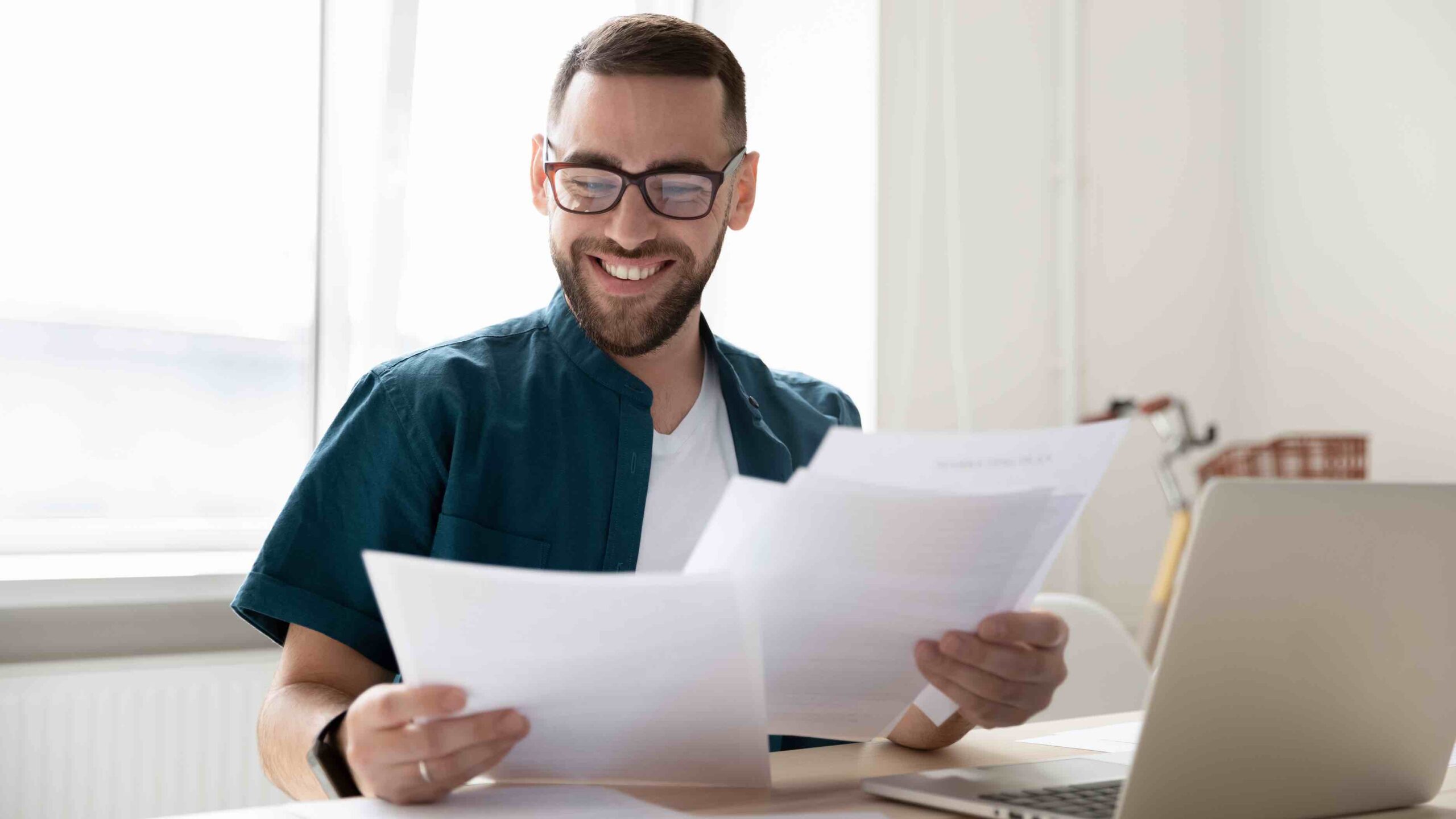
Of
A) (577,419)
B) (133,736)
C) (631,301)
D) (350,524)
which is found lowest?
(133,736)

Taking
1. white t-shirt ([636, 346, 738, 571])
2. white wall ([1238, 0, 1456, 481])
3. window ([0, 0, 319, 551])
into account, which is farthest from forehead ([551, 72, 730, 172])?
white wall ([1238, 0, 1456, 481])

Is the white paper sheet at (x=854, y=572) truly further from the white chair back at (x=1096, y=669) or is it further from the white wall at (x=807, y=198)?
the white wall at (x=807, y=198)

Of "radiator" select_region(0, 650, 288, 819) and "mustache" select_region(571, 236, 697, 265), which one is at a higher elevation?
"mustache" select_region(571, 236, 697, 265)

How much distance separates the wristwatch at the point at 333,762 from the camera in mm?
844

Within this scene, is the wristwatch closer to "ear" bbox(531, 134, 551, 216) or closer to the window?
"ear" bbox(531, 134, 551, 216)

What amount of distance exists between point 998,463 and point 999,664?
8.2 inches

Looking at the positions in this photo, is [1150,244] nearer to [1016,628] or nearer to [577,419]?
[577,419]

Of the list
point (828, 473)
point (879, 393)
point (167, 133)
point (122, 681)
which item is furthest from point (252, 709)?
point (828, 473)

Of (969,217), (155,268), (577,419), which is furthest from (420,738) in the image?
(969,217)

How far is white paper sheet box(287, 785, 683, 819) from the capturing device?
73cm

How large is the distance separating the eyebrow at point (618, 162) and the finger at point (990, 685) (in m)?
0.62

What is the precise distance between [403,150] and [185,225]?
0.41 m

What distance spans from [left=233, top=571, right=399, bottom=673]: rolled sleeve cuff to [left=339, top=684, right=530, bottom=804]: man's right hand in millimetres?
380

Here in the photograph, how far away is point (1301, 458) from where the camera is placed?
283 centimetres
